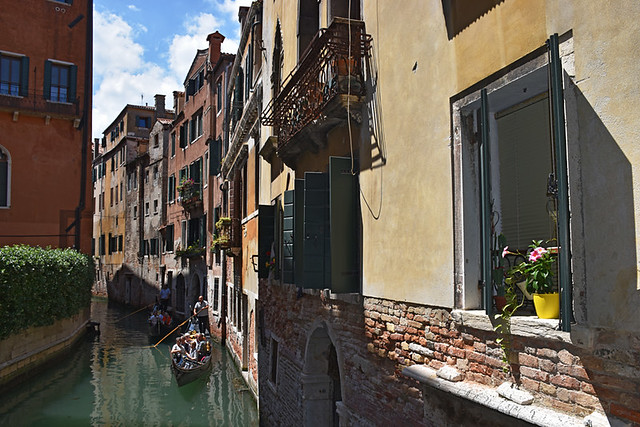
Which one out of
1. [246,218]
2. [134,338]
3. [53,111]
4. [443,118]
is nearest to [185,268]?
[134,338]

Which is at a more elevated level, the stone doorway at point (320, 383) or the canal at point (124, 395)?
the stone doorway at point (320, 383)

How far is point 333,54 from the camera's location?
5715mm

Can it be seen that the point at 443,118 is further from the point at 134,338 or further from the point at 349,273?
the point at 134,338

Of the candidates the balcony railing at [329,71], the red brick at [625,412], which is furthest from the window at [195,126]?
the red brick at [625,412]

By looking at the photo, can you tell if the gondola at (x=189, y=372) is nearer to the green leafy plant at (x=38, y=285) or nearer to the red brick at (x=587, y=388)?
the green leafy plant at (x=38, y=285)

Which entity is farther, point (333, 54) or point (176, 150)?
point (176, 150)

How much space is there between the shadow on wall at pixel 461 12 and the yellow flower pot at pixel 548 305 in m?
1.76

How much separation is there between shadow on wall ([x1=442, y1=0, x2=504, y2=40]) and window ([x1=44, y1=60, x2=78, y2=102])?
1709 cm

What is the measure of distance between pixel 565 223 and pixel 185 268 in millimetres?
24343

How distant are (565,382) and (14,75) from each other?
18.8 meters

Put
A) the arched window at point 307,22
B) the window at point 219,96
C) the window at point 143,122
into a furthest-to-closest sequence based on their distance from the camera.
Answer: the window at point 143,122 → the window at point 219,96 → the arched window at point 307,22

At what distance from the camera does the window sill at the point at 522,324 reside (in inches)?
116

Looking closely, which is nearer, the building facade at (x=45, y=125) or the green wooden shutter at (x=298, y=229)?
the green wooden shutter at (x=298, y=229)

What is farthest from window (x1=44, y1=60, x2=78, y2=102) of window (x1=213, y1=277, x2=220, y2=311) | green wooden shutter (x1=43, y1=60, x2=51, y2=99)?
window (x1=213, y1=277, x2=220, y2=311)
